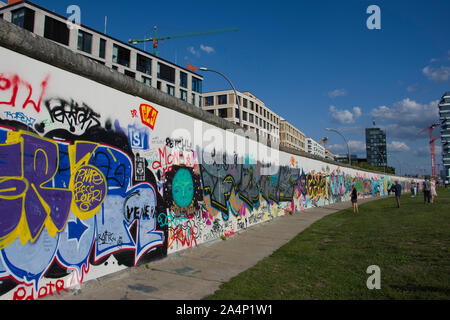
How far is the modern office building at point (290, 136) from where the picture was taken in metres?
97.2

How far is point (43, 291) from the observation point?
3.80 m

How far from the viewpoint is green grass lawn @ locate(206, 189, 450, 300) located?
4062mm

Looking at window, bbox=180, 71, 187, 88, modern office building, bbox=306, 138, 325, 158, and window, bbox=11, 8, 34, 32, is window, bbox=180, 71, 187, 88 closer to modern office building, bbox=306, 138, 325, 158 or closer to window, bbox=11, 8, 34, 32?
window, bbox=11, 8, 34, 32

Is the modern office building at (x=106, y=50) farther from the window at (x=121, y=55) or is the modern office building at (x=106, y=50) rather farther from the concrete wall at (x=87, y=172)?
the concrete wall at (x=87, y=172)

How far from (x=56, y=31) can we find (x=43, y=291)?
41.8m

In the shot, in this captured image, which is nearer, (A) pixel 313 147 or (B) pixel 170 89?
(B) pixel 170 89

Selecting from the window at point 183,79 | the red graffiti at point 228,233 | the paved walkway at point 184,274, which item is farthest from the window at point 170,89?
the paved walkway at point 184,274

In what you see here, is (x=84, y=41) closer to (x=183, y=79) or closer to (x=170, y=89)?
(x=170, y=89)

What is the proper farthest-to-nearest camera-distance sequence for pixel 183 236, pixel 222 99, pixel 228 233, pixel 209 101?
pixel 209 101 < pixel 222 99 < pixel 228 233 < pixel 183 236

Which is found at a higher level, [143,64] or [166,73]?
[166,73]

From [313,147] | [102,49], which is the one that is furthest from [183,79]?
[313,147]

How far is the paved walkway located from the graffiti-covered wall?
0.18 metres

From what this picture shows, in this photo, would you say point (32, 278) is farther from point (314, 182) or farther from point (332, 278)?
point (314, 182)

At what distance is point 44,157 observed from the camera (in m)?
3.83
